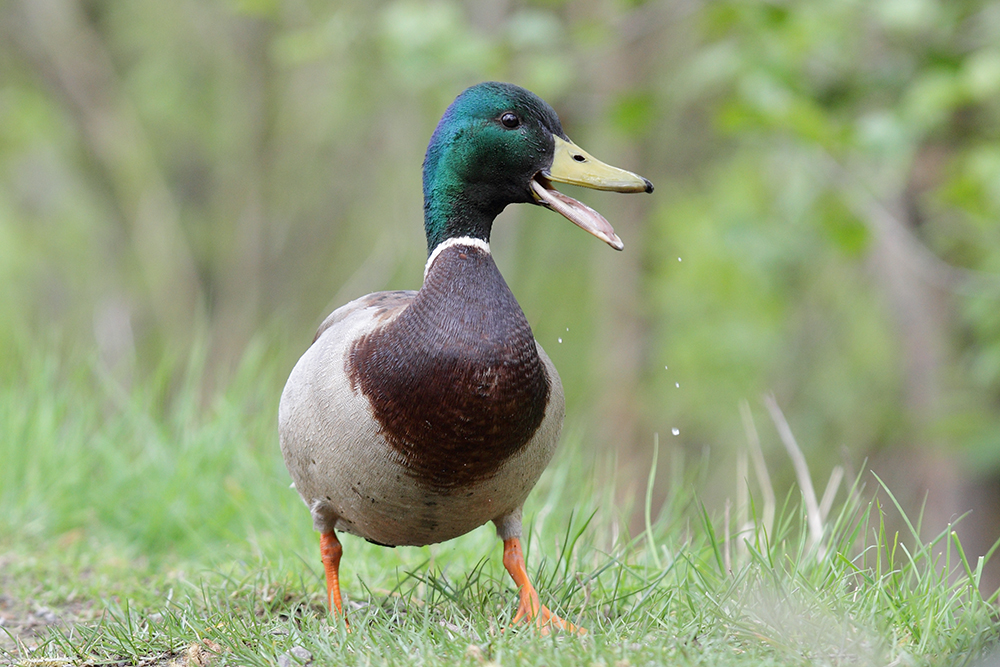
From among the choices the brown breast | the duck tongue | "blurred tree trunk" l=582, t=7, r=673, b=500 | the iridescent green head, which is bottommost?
"blurred tree trunk" l=582, t=7, r=673, b=500

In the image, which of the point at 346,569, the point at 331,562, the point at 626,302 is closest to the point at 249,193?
the point at 626,302

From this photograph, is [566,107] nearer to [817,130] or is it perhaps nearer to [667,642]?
[817,130]

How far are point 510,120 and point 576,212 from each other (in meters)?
0.31

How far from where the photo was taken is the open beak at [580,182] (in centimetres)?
Result: 261

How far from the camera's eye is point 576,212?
2.69 m

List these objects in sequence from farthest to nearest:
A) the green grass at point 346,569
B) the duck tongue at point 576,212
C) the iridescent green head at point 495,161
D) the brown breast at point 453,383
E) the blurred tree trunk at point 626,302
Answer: the blurred tree trunk at point 626,302
the iridescent green head at point 495,161
the duck tongue at point 576,212
the brown breast at point 453,383
the green grass at point 346,569

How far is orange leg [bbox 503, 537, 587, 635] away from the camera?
257cm

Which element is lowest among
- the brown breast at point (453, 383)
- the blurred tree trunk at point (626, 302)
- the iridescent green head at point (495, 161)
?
the blurred tree trunk at point (626, 302)

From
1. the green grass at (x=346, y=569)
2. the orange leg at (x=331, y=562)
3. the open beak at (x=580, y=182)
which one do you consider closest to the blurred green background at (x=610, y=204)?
the green grass at (x=346, y=569)

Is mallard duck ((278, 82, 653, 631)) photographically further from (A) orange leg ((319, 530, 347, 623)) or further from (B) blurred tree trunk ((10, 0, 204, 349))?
(B) blurred tree trunk ((10, 0, 204, 349))

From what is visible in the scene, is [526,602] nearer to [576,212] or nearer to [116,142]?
[576,212]

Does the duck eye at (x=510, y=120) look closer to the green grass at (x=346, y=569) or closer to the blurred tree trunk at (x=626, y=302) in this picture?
the green grass at (x=346, y=569)

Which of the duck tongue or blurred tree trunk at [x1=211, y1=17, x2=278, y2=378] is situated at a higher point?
the duck tongue

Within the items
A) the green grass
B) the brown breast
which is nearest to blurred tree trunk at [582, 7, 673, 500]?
the green grass
